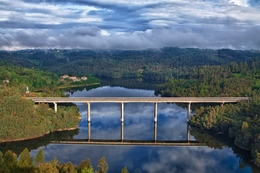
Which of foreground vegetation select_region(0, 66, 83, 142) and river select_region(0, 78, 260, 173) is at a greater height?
foreground vegetation select_region(0, 66, 83, 142)

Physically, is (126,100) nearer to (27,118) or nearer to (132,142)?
(132,142)

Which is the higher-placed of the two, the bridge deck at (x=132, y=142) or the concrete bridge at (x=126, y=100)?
the concrete bridge at (x=126, y=100)

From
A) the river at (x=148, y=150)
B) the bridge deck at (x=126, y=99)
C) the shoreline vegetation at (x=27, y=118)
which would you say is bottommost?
the river at (x=148, y=150)

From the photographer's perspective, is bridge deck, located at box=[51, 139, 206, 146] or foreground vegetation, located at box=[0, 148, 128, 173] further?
bridge deck, located at box=[51, 139, 206, 146]

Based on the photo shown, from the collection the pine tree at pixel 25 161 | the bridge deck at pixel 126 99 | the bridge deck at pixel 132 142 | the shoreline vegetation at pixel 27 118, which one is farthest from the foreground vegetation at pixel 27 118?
the pine tree at pixel 25 161

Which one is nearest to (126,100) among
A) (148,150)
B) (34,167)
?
(148,150)

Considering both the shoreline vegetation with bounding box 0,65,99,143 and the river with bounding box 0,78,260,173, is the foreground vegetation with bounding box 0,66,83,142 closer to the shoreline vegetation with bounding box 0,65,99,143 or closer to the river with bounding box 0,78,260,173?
the shoreline vegetation with bounding box 0,65,99,143

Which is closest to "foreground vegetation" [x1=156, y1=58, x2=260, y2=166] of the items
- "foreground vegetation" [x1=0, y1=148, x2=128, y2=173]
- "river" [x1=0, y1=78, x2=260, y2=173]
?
"river" [x1=0, y1=78, x2=260, y2=173]

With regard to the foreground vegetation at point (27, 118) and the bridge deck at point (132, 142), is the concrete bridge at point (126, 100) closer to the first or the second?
the foreground vegetation at point (27, 118)

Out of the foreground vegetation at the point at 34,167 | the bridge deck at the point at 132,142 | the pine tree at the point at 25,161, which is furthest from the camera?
the bridge deck at the point at 132,142
